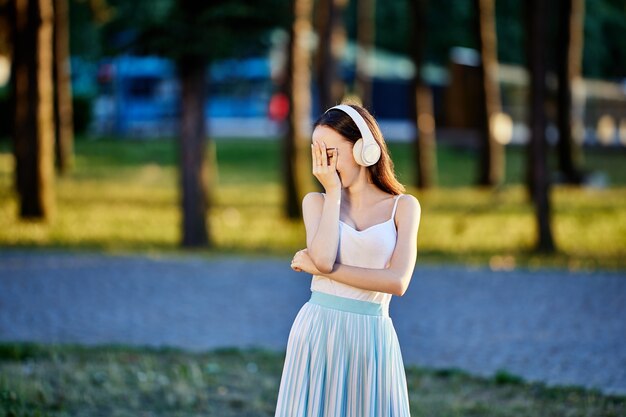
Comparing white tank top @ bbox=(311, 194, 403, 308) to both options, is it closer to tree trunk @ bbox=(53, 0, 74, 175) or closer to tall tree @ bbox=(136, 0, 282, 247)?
tall tree @ bbox=(136, 0, 282, 247)

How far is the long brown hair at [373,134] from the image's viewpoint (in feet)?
13.9

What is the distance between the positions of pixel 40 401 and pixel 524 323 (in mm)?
5313

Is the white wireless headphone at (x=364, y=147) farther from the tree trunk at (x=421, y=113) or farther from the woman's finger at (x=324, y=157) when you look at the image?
the tree trunk at (x=421, y=113)

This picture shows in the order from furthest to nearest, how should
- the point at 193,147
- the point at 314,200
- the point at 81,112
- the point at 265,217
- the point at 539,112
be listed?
→ the point at 81,112, the point at 265,217, the point at 193,147, the point at 539,112, the point at 314,200

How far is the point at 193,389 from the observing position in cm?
749

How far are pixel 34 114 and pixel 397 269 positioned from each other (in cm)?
1507

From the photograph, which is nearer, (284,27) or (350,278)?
(350,278)

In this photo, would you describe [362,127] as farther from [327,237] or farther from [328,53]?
[328,53]

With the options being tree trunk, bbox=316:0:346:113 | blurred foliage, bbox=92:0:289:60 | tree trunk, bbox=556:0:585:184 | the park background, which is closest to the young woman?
the park background

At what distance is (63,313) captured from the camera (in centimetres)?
1102

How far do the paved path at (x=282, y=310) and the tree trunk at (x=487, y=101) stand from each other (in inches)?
529

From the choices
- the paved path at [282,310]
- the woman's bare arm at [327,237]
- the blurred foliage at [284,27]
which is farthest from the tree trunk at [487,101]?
the woman's bare arm at [327,237]

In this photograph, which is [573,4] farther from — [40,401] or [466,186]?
[40,401]

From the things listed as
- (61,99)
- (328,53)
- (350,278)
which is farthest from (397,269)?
(61,99)
